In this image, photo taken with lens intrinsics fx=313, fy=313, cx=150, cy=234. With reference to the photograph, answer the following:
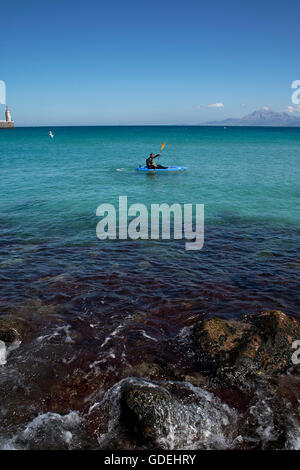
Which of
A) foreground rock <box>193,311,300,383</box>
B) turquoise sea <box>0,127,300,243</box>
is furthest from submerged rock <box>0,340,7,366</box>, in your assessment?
turquoise sea <box>0,127,300,243</box>

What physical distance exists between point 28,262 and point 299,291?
11.2 meters

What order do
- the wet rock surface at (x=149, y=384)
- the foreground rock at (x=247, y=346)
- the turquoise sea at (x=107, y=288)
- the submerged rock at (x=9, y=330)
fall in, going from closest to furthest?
the wet rock surface at (x=149, y=384) < the turquoise sea at (x=107, y=288) < the foreground rock at (x=247, y=346) < the submerged rock at (x=9, y=330)

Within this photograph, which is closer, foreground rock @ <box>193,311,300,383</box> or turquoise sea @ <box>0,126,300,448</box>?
turquoise sea @ <box>0,126,300,448</box>

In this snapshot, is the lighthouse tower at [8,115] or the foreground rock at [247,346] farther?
the lighthouse tower at [8,115]

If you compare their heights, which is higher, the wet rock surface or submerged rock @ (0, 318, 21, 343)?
submerged rock @ (0, 318, 21, 343)

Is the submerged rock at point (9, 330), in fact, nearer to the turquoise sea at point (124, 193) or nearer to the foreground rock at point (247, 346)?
the foreground rock at point (247, 346)

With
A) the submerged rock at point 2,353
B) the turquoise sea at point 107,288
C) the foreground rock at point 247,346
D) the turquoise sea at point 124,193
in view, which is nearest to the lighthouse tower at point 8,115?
the turquoise sea at point 124,193

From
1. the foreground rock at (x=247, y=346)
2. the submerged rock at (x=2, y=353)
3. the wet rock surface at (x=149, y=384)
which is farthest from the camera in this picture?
the submerged rock at (x=2, y=353)

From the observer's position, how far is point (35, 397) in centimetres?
706

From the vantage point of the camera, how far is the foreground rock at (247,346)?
778cm

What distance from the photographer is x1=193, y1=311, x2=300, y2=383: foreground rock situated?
7781 mm

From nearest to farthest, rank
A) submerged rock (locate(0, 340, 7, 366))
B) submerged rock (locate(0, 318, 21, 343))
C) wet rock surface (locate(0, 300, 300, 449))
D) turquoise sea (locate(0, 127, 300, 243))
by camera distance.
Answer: wet rock surface (locate(0, 300, 300, 449)) < submerged rock (locate(0, 340, 7, 366)) < submerged rock (locate(0, 318, 21, 343)) < turquoise sea (locate(0, 127, 300, 243))

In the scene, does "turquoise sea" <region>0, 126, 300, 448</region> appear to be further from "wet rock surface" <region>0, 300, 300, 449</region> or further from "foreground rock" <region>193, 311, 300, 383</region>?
"foreground rock" <region>193, 311, 300, 383</region>
